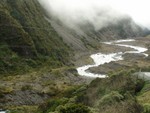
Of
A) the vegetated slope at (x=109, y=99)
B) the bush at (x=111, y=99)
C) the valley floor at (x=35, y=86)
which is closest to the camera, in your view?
the vegetated slope at (x=109, y=99)

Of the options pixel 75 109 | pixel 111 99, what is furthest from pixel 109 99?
pixel 75 109

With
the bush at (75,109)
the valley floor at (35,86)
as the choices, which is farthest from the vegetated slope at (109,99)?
the valley floor at (35,86)

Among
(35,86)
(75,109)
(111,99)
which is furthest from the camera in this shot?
(35,86)

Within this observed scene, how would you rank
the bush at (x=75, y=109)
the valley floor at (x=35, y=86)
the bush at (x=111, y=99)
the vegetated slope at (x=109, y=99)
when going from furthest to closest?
the valley floor at (x=35, y=86) < the bush at (x=111, y=99) < the bush at (x=75, y=109) < the vegetated slope at (x=109, y=99)

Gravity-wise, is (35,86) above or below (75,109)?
above

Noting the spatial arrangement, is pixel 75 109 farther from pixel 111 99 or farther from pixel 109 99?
pixel 111 99

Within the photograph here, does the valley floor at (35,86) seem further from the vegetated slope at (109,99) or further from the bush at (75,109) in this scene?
the bush at (75,109)

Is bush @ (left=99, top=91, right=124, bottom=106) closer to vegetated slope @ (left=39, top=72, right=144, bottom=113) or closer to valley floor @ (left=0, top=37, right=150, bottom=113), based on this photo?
vegetated slope @ (left=39, top=72, right=144, bottom=113)

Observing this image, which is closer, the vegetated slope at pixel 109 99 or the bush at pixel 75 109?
the vegetated slope at pixel 109 99

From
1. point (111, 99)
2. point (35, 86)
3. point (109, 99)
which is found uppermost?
point (35, 86)

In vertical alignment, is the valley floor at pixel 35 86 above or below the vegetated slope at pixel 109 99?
above

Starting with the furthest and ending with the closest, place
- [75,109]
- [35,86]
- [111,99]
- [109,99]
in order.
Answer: [35,86]
[109,99]
[111,99]
[75,109]

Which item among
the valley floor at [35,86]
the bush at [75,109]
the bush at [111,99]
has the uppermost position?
the valley floor at [35,86]

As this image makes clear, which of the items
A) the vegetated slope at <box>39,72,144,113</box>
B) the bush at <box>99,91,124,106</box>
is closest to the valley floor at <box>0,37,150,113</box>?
the vegetated slope at <box>39,72,144,113</box>
